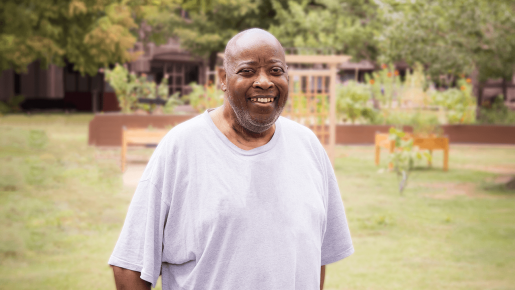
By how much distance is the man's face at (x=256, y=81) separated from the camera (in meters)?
1.68

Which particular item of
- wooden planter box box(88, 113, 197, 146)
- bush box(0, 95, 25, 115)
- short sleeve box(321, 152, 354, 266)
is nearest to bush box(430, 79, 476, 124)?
wooden planter box box(88, 113, 197, 146)

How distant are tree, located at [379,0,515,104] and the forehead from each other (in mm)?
9327

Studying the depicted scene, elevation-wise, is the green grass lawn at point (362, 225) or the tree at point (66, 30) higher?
the tree at point (66, 30)

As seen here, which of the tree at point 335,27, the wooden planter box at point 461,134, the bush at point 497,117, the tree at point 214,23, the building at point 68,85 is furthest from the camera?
the building at point 68,85

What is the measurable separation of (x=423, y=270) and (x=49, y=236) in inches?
166

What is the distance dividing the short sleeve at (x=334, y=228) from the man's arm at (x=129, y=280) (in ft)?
2.19

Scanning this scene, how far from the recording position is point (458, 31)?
1140 centimetres

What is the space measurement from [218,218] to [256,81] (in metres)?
0.44

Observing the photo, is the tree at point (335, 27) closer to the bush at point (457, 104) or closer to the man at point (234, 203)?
the bush at point (457, 104)

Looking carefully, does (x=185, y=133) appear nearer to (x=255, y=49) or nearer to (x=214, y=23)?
(x=255, y=49)

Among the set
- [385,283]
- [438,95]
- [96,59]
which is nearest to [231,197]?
[385,283]

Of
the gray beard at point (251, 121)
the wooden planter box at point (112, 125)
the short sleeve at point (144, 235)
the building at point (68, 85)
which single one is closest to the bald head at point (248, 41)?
the gray beard at point (251, 121)

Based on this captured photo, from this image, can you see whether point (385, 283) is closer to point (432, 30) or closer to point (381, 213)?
point (381, 213)

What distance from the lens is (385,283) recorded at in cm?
489
